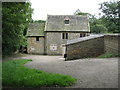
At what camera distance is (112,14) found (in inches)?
1555

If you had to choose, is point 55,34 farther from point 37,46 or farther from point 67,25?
point 37,46

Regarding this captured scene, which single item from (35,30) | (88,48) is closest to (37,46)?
(35,30)

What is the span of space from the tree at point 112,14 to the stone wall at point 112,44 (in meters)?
21.6

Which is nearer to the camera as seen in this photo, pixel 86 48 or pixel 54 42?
pixel 86 48

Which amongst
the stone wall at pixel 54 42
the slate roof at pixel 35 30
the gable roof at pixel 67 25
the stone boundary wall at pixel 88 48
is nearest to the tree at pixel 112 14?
the gable roof at pixel 67 25

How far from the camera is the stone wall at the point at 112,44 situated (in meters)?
15.7

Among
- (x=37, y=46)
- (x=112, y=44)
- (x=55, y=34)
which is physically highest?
(x=55, y=34)

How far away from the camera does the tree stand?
37.8m

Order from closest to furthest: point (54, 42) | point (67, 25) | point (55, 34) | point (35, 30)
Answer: point (55, 34)
point (54, 42)
point (67, 25)
point (35, 30)

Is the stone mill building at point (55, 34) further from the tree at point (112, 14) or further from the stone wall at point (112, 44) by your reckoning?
the stone wall at point (112, 44)

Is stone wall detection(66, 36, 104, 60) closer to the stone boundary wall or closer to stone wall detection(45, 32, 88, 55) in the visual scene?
the stone boundary wall

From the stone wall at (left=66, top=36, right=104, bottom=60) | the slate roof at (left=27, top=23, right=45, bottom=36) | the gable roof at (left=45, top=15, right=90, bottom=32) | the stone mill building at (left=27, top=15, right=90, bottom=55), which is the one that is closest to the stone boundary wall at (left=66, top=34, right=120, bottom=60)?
the stone wall at (left=66, top=36, right=104, bottom=60)

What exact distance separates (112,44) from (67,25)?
2055 cm

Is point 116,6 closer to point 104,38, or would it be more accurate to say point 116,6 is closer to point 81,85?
point 104,38
